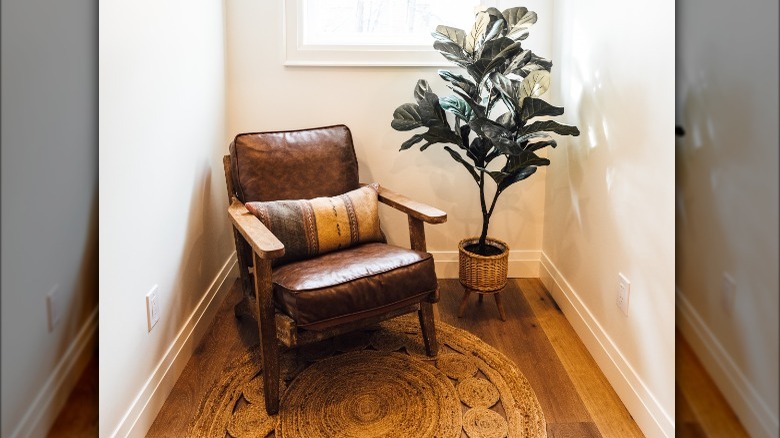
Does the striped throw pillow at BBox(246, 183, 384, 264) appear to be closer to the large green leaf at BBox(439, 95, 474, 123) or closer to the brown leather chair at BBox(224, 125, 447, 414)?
the brown leather chair at BBox(224, 125, 447, 414)

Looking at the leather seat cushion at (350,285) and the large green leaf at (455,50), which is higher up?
the large green leaf at (455,50)

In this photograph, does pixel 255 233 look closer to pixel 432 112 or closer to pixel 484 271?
pixel 432 112

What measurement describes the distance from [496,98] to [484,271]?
0.72 meters

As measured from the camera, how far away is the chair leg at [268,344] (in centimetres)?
189

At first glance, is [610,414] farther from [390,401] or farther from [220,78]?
[220,78]

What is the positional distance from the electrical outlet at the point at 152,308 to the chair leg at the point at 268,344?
0.31 metres

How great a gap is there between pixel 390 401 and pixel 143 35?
53.4 inches

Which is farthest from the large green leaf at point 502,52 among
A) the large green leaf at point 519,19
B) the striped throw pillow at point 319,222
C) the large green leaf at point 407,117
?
the striped throw pillow at point 319,222

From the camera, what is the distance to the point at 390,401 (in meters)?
1.98

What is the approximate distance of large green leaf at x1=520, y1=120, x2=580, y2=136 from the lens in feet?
7.36

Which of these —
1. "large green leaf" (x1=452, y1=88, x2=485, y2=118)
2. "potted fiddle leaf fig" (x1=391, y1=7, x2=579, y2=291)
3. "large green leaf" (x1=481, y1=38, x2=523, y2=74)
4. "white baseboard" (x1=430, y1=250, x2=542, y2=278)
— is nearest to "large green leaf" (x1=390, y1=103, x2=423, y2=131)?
"potted fiddle leaf fig" (x1=391, y1=7, x2=579, y2=291)
